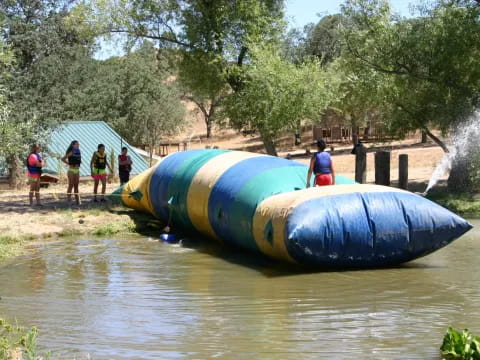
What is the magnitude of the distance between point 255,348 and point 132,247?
741 cm

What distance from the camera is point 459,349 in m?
6.76

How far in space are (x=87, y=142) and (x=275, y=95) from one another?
10049 mm

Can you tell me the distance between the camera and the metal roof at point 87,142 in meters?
28.2

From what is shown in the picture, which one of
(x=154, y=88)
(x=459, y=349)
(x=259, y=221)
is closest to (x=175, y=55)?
(x=259, y=221)

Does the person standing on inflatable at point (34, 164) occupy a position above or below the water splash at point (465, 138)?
below

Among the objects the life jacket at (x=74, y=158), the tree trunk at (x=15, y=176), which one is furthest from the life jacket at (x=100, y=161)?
the tree trunk at (x=15, y=176)

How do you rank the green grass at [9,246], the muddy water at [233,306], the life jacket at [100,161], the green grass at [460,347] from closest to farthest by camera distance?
the green grass at [460,347], the muddy water at [233,306], the green grass at [9,246], the life jacket at [100,161]

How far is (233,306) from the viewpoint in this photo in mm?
9562

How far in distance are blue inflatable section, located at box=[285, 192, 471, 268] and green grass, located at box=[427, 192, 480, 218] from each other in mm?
6739

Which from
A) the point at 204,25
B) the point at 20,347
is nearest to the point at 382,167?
the point at 204,25

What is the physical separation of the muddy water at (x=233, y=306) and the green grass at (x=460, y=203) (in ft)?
15.5

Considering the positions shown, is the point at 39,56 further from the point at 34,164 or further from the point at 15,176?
the point at 34,164

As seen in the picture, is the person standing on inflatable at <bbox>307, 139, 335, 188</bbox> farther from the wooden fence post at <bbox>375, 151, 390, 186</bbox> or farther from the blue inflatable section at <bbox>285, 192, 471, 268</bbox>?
the wooden fence post at <bbox>375, 151, 390, 186</bbox>

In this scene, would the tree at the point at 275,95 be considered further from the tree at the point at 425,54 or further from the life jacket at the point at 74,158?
the life jacket at the point at 74,158
